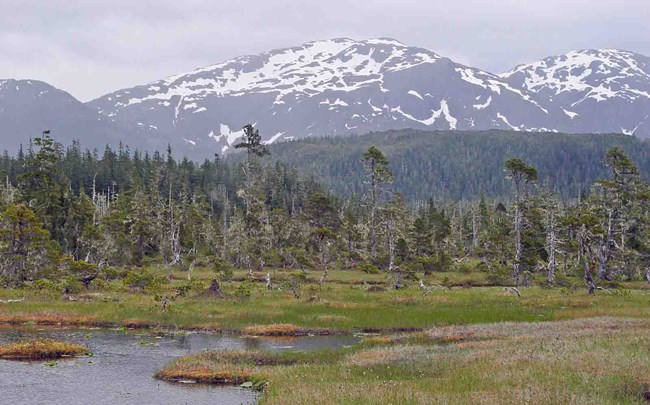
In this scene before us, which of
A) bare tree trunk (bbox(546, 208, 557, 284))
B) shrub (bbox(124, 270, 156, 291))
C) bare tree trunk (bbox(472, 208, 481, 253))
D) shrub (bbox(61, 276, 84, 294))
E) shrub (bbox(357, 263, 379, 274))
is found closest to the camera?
shrub (bbox(61, 276, 84, 294))

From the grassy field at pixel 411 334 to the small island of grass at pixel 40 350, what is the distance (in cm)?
779

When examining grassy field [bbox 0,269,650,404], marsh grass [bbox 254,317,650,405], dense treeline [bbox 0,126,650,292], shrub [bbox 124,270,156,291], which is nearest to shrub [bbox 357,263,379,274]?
dense treeline [bbox 0,126,650,292]

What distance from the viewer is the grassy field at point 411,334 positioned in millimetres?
24625

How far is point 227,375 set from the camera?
33750 millimetres

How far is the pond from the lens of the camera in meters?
29.5

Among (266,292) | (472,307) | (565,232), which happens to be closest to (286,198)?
(565,232)

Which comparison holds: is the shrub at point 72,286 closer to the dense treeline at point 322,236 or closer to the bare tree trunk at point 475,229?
the dense treeline at point 322,236

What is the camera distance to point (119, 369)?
35.8 meters

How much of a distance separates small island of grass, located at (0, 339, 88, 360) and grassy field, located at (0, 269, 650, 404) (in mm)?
7786

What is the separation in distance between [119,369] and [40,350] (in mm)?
6174

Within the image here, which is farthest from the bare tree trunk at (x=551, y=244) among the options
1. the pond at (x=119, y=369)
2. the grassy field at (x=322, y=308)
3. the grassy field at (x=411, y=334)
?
the pond at (x=119, y=369)

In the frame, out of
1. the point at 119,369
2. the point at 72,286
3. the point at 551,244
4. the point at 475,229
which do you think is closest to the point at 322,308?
the point at 72,286

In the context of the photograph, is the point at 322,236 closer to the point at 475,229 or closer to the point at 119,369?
the point at 119,369

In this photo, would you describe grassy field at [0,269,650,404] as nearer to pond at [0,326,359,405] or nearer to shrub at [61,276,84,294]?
shrub at [61,276,84,294]
